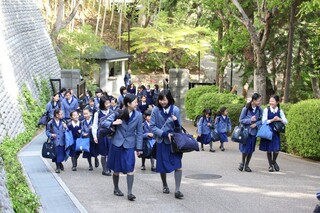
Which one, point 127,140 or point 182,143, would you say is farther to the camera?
point 127,140

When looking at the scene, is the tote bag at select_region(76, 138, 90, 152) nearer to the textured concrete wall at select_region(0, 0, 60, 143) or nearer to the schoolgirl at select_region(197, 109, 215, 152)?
the textured concrete wall at select_region(0, 0, 60, 143)

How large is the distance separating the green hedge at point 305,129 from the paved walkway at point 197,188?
392 millimetres

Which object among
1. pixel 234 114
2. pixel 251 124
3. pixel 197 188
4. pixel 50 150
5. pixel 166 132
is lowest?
pixel 197 188

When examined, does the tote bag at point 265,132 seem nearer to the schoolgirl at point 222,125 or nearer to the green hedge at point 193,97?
the schoolgirl at point 222,125

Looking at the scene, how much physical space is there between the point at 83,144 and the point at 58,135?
0.59 m

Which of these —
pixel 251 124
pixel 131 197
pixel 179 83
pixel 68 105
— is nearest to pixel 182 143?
pixel 131 197

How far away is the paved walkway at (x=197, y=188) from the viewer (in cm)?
1025

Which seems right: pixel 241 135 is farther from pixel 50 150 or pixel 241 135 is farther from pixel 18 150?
pixel 18 150

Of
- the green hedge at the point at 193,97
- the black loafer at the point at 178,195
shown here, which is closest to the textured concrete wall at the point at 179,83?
the green hedge at the point at 193,97

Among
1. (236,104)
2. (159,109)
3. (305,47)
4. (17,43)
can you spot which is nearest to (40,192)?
(159,109)

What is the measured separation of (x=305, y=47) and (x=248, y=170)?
56.1 feet

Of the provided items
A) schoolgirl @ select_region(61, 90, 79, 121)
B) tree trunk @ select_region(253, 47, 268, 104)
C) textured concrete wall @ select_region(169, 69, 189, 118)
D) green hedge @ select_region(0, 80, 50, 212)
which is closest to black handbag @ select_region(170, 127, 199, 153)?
green hedge @ select_region(0, 80, 50, 212)

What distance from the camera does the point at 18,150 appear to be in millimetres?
16547

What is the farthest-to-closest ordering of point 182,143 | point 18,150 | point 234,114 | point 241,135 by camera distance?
point 234,114 < point 18,150 < point 241,135 < point 182,143
